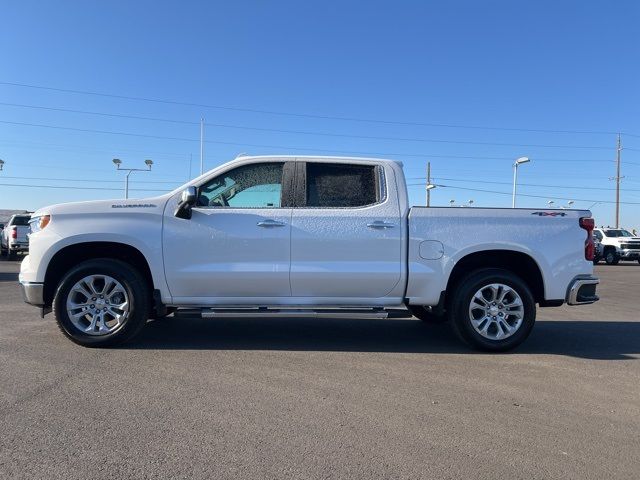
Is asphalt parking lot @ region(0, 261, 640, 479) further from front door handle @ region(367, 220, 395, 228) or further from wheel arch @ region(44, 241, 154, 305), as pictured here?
front door handle @ region(367, 220, 395, 228)

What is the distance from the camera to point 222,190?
560 cm

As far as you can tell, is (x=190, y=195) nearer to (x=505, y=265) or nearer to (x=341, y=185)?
(x=341, y=185)

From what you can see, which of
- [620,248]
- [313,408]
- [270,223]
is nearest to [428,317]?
[270,223]

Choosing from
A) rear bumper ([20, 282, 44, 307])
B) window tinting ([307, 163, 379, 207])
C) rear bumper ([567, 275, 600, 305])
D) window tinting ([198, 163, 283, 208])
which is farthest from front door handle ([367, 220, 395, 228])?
rear bumper ([20, 282, 44, 307])

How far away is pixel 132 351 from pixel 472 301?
366 cm

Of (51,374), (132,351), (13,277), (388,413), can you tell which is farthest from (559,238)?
(13,277)

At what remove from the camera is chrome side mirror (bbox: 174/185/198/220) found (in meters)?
5.17

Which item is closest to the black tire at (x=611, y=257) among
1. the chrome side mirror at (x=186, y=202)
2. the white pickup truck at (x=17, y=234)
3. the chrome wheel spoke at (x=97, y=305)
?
the white pickup truck at (x=17, y=234)

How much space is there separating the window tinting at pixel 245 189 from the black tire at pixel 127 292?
110cm

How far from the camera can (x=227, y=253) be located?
539cm

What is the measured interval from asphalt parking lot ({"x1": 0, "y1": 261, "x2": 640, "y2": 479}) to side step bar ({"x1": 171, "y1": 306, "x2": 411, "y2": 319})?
1.35 ft

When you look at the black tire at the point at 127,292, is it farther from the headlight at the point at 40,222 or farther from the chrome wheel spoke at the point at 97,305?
the headlight at the point at 40,222

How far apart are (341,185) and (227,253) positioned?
4.82 feet

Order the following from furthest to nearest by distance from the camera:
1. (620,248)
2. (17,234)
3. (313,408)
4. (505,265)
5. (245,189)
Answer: (620,248), (17,234), (505,265), (245,189), (313,408)
